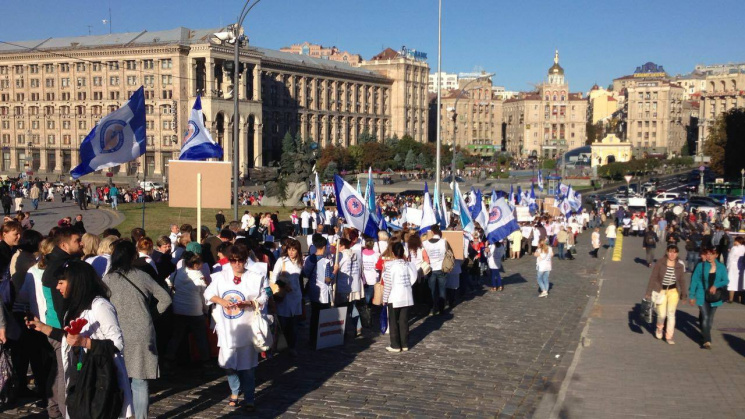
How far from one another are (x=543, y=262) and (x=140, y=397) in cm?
1185

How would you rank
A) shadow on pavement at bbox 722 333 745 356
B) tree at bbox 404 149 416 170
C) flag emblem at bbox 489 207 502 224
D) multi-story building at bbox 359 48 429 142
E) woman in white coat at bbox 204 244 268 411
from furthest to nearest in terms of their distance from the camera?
1. multi-story building at bbox 359 48 429 142
2. tree at bbox 404 149 416 170
3. flag emblem at bbox 489 207 502 224
4. shadow on pavement at bbox 722 333 745 356
5. woman in white coat at bbox 204 244 268 411

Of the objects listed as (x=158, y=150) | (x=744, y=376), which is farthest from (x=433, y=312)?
(x=158, y=150)

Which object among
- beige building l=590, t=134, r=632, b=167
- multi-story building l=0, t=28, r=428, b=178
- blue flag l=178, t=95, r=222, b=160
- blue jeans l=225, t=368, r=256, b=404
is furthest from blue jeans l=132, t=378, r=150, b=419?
beige building l=590, t=134, r=632, b=167

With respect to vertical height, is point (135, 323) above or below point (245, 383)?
above

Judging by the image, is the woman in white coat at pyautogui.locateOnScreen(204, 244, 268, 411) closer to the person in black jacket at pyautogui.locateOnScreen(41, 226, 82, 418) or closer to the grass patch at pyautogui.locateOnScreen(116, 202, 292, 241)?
the person in black jacket at pyautogui.locateOnScreen(41, 226, 82, 418)

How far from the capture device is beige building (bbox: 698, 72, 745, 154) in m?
153

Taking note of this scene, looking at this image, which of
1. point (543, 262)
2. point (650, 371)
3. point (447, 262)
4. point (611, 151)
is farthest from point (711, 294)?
point (611, 151)

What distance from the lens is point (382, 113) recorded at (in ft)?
448

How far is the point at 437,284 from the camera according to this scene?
15.1m

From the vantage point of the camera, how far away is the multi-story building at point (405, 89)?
137500 mm

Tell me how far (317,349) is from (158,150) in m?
82.6

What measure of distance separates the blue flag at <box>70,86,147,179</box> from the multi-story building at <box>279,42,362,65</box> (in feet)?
489

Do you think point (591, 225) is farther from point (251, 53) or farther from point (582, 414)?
point (251, 53)

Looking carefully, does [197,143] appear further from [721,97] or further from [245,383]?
[721,97]
